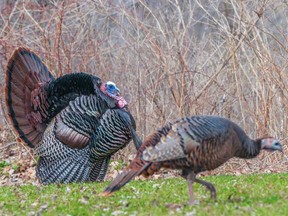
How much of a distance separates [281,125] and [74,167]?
136 inches

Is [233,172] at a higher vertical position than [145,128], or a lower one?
lower

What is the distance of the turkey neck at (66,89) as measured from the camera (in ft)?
36.2

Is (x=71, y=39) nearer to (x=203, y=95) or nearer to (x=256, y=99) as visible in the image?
(x=203, y=95)

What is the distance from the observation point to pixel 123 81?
1374 centimetres

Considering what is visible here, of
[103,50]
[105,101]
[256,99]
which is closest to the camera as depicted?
[105,101]

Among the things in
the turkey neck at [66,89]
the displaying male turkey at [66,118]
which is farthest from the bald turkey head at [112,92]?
the turkey neck at [66,89]

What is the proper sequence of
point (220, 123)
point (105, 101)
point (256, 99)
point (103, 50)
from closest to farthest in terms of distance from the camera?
point (220, 123) → point (105, 101) → point (256, 99) → point (103, 50)

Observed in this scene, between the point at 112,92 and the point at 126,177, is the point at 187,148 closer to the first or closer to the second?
the point at 126,177

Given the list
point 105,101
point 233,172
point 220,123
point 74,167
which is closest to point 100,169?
point 74,167

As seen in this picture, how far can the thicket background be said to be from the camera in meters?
12.1

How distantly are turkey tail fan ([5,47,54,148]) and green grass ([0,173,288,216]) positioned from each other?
116cm

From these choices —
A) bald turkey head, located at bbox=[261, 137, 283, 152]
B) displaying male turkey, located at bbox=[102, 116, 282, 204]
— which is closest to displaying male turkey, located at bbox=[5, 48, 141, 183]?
bald turkey head, located at bbox=[261, 137, 283, 152]

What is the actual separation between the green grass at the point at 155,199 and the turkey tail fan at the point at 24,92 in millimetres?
1156

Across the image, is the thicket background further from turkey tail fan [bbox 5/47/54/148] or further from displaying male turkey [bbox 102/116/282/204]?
displaying male turkey [bbox 102/116/282/204]
